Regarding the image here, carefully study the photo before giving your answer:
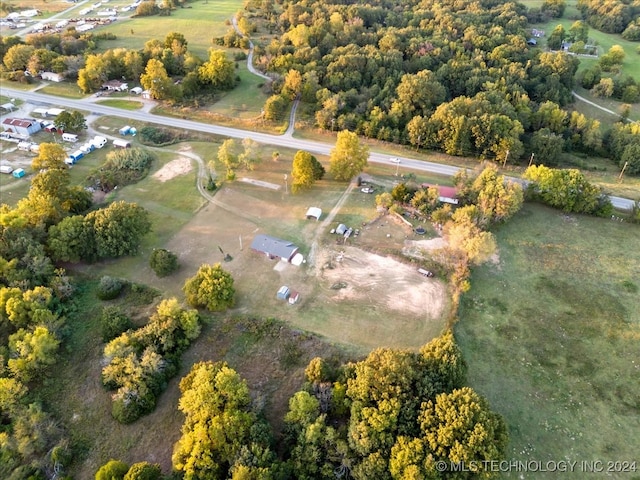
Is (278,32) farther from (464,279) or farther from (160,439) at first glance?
(160,439)

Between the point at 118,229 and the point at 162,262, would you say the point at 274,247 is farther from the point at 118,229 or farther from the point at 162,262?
the point at 118,229

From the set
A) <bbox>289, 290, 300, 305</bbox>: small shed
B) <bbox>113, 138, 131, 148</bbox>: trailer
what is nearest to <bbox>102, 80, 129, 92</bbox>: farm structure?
<bbox>113, 138, 131, 148</bbox>: trailer

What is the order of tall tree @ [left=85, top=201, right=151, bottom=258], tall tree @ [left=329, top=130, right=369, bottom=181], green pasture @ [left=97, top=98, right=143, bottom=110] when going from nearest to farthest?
tall tree @ [left=85, top=201, right=151, bottom=258]
tall tree @ [left=329, top=130, right=369, bottom=181]
green pasture @ [left=97, top=98, right=143, bottom=110]

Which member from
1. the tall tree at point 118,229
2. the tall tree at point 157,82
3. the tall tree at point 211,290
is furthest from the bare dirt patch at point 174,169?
the tall tree at point 211,290

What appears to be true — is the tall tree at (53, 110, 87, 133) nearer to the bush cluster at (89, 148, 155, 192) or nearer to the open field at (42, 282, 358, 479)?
the bush cluster at (89, 148, 155, 192)

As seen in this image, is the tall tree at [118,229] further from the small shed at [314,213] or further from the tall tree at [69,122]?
the tall tree at [69,122]

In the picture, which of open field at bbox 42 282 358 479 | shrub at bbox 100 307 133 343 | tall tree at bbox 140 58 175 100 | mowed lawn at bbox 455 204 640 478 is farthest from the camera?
tall tree at bbox 140 58 175 100

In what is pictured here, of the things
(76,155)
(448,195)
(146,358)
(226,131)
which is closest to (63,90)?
(76,155)
